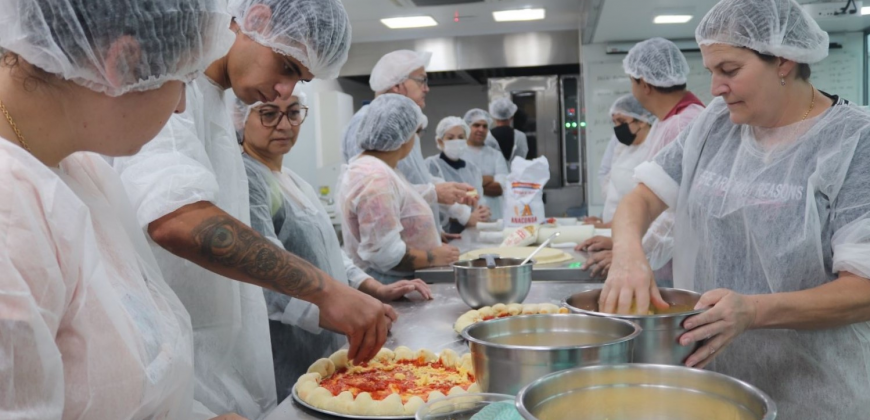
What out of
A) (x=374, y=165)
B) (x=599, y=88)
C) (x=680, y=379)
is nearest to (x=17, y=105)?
(x=680, y=379)

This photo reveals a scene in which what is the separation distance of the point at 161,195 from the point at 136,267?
27 centimetres

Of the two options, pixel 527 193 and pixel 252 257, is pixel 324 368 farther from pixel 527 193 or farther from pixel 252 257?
pixel 527 193

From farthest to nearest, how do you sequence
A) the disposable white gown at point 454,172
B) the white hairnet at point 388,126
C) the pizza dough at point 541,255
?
the disposable white gown at point 454,172 → the white hairnet at point 388,126 → the pizza dough at point 541,255

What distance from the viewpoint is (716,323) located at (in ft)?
3.82

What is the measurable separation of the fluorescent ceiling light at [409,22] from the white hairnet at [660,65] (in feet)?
11.9

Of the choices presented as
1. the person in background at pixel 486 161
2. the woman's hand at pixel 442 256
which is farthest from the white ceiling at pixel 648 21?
the woman's hand at pixel 442 256

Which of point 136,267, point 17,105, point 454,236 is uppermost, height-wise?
Answer: point 17,105

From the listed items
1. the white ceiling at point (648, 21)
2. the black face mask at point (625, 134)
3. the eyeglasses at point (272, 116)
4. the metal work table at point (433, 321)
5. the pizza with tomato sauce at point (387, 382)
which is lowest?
the metal work table at point (433, 321)

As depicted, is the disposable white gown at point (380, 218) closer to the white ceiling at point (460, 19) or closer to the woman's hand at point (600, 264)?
the woman's hand at point (600, 264)

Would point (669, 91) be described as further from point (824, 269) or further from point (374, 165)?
point (824, 269)

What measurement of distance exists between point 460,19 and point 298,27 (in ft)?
18.2

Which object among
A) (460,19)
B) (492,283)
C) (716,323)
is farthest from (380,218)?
(460,19)

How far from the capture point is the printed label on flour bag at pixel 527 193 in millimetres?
3879

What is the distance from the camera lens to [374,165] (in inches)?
117
